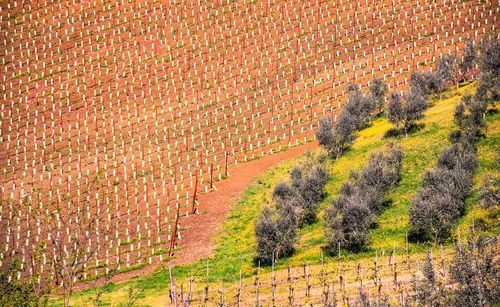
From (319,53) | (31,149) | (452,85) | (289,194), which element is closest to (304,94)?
(319,53)

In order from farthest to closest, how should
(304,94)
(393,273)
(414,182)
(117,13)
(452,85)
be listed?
1. (117,13)
2. (304,94)
3. (452,85)
4. (414,182)
5. (393,273)

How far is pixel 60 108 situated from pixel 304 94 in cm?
2885

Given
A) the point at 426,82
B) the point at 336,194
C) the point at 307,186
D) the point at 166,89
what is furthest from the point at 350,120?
the point at 166,89

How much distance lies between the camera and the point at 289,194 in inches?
2263

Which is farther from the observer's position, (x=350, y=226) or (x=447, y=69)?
(x=447, y=69)

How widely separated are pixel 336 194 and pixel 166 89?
114 ft

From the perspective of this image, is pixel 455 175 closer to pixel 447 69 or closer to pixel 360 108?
pixel 360 108

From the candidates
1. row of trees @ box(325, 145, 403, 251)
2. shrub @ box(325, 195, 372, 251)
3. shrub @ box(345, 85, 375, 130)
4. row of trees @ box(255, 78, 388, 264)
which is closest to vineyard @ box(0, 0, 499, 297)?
shrub @ box(345, 85, 375, 130)

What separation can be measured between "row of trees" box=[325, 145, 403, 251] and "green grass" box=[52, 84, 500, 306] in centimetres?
82

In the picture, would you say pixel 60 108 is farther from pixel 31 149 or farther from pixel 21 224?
pixel 21 224

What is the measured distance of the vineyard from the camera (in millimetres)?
62812

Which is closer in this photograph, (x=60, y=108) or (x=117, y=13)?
(x=60, y=108)

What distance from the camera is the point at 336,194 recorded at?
5659 cm

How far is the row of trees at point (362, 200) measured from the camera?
159 feet
